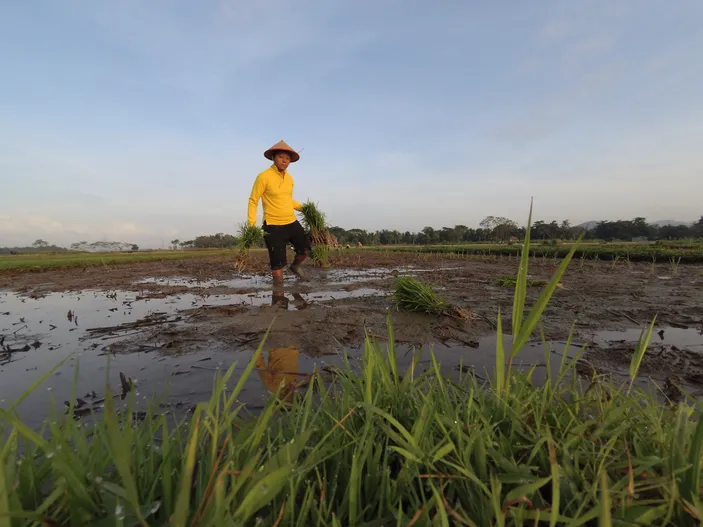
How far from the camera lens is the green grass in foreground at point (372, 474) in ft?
2.31

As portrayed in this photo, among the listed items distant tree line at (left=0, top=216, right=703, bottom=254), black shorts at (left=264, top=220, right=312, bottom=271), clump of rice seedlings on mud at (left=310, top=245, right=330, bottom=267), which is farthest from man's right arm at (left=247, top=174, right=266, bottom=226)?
distant tree line at (left=0, top=216, right=703, bottom=254)

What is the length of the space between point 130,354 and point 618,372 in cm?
354

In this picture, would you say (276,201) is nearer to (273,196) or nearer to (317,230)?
(273,196)

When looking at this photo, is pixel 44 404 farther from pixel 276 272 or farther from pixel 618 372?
pixel 276 272

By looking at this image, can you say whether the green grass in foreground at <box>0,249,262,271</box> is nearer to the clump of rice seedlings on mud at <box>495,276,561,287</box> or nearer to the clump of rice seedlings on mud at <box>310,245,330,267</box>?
the clump of rice seedlings on mud at <box>310,245,330,267</box>

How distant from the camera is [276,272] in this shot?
6.75 meters

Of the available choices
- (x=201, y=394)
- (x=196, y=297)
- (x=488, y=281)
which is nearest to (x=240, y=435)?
(x=201, y=394)

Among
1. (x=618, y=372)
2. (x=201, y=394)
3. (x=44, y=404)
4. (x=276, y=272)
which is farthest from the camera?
(x=276, y=272)

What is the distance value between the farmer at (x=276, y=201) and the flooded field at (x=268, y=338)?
1421 mm

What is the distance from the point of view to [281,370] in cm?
218

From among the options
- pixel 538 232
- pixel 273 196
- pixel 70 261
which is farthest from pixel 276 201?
pixel 538 232

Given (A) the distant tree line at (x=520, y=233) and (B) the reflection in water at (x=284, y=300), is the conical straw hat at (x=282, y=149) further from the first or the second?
(A) the distant tree line at (x=520, y=233)

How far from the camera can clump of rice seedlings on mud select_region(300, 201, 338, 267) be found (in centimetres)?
866

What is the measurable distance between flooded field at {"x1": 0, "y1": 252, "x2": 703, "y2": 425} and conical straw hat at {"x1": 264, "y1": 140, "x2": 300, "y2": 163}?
297 centimetres
